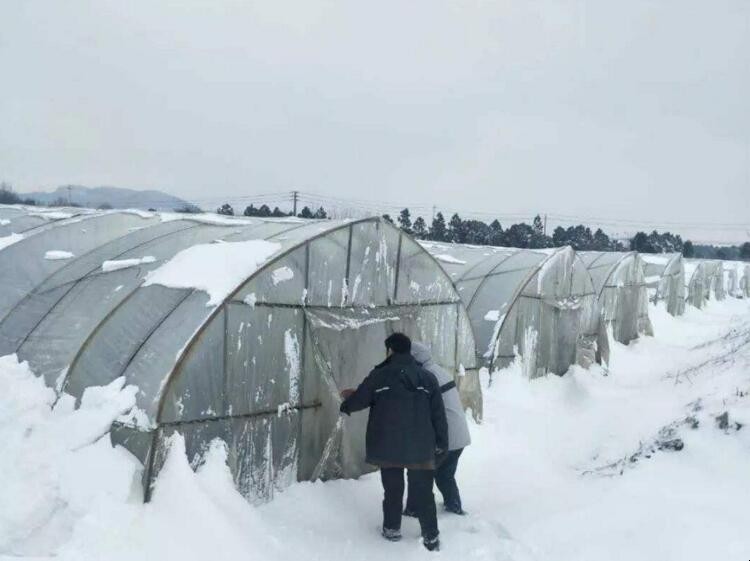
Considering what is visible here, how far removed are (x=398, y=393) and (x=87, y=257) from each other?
505cm

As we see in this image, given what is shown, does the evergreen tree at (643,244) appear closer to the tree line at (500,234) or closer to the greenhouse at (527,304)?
the tree line at (500,234)

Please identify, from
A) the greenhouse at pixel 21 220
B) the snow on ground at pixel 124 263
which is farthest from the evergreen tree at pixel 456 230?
the snow on ground at pixel 124 263

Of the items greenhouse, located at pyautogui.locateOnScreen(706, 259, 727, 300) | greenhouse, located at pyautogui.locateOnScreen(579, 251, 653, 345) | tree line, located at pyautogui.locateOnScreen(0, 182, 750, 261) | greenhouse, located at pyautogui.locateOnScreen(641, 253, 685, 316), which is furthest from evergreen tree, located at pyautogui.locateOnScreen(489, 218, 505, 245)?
greenhouse, located at pyautogui.locateOnScreen(579, 251, 653, 345)

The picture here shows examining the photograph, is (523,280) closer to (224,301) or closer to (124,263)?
(124,263)

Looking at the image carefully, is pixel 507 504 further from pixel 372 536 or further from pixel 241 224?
pixel 241 224

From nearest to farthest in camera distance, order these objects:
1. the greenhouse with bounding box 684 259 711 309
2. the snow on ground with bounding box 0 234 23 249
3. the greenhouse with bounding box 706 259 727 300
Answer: the snow on ground with bounding box 0 234 23 249
the greenhouse with bounding box 684 259 711 309
the greenhouse with bounding box 706 259 727 300

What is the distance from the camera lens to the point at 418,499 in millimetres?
6289

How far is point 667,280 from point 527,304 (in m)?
21.8

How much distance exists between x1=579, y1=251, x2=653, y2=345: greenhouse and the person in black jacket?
15.7 m

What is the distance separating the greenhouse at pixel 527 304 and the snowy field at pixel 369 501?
3.55m

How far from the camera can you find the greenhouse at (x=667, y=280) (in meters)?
31.8

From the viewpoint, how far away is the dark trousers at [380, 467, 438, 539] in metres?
6.20

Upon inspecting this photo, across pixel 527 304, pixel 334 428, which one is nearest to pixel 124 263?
pixel 334 428

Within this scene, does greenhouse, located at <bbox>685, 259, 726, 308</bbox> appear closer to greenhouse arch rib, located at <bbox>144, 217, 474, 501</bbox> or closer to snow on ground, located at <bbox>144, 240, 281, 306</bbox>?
greenhouse arch rib, located at <bbox>144, 217, 474, 501</bbox>
